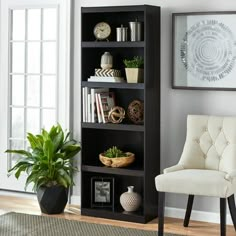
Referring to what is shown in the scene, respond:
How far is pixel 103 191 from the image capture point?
561 cm

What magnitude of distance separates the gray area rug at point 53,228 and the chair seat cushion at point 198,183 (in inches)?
20.1

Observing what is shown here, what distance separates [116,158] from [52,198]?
2.21 feet

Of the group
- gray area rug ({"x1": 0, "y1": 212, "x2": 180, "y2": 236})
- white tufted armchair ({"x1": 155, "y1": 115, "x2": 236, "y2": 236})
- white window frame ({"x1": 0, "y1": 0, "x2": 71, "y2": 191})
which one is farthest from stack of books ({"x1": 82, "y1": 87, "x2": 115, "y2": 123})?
gray area rug ({"x1": 0, "y1": 212, "x2": 180, "y2": 236})

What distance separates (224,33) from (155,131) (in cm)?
99

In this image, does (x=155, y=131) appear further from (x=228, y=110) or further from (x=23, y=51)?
(x=23, y=51)

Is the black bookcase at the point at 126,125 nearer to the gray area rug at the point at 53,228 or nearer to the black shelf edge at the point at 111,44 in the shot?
the black shelf edge at the point at 111,44

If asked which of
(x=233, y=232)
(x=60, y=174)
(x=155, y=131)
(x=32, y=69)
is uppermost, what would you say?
(x=32, y=69)

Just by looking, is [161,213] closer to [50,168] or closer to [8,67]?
[50,168]

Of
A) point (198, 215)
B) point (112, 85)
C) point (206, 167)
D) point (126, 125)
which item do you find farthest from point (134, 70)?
point (198, 215)

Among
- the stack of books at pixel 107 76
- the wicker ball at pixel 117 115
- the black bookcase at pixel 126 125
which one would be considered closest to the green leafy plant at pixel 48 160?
the black bookcase at pixel 126 125

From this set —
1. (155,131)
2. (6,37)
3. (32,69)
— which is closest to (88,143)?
(155,131)

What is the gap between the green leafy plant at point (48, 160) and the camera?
5523mm

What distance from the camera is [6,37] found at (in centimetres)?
623

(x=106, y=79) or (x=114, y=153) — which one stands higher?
(x=106, y=79)
